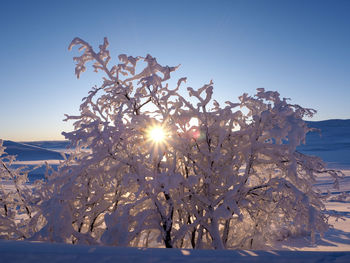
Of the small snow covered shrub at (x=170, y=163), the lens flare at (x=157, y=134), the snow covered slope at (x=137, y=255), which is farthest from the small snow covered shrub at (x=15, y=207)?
the lens flare at (x=157, y=134)

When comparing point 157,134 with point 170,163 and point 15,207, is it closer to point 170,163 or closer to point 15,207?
point 170,163

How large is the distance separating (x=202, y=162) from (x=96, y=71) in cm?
178

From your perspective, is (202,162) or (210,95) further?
(202,162)

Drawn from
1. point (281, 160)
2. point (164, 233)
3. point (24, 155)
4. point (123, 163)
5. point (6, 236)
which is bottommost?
point (24, 155)

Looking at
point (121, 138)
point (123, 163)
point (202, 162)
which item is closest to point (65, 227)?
point (123, 163)

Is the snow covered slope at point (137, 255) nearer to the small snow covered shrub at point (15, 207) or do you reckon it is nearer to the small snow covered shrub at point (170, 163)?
the small snow covered shrub at point (170, 163)

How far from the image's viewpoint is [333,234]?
5.48m


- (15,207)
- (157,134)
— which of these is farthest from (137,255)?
(15,207)

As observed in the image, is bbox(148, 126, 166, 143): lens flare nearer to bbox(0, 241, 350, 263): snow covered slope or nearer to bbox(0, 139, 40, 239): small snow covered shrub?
bbox(0, 241, 350, 263): snow covered slope

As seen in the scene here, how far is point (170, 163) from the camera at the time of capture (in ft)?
10.0

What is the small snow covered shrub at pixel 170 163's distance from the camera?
2543mm

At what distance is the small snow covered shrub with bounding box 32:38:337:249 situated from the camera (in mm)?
2543

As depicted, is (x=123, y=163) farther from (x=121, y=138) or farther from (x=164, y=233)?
(x=164, y=233)

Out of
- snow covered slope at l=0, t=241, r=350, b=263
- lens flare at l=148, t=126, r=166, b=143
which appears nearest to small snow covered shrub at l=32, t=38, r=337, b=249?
lens flare at l=148, t=126, r=166, b=143
